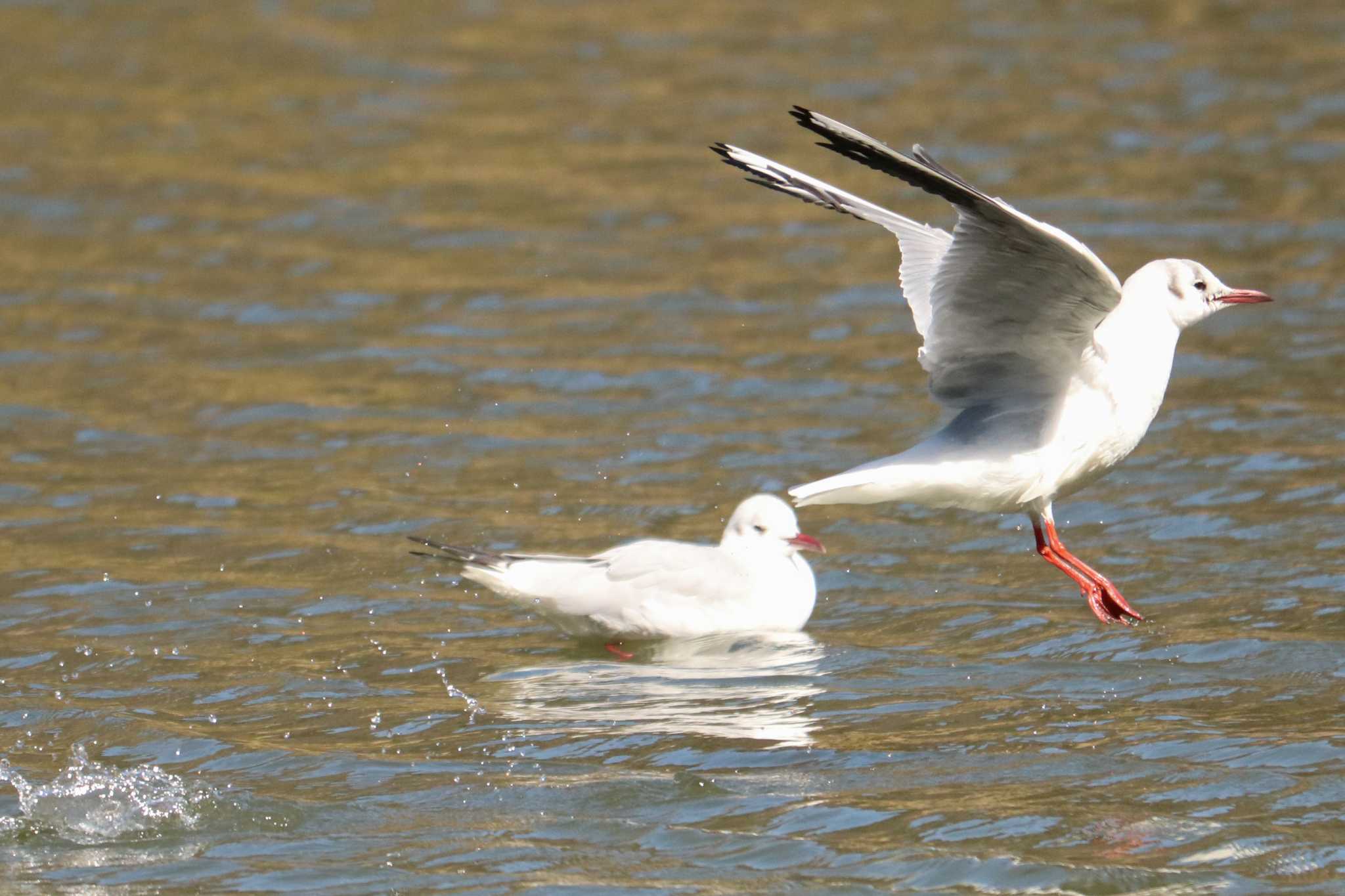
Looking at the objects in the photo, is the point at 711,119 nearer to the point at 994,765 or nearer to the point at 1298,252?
the point at 1298,252

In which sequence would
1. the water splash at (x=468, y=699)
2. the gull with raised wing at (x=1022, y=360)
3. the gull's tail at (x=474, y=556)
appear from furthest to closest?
the gull's tail at (x=474, y=556) → the gull with raised wing at (x=1022, y=360) → the water splash at (x=468, y=699)

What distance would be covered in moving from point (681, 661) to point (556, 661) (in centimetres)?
48

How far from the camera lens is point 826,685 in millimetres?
7648

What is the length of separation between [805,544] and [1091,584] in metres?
1.12

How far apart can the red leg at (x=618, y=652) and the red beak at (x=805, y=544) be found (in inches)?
30.4

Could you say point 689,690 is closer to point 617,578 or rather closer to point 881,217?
point 617,578

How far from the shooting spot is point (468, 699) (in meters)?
7.61

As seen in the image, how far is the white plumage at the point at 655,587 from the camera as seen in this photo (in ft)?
27.0

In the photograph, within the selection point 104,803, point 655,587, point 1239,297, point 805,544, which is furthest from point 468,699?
point 1239,297

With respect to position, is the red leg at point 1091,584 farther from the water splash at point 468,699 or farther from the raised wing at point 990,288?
the water splash at point 468,699

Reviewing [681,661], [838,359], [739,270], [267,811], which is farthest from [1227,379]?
[267,811]

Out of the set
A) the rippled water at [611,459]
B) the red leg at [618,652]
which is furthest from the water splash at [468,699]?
the red leg at [618,652]

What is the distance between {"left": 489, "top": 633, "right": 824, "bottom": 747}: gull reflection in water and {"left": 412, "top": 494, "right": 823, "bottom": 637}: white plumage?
11 cm

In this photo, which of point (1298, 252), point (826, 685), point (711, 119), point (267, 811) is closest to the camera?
point (267, 811)
